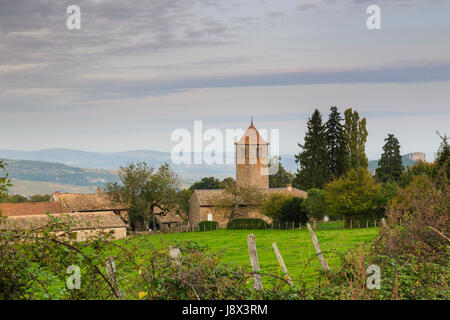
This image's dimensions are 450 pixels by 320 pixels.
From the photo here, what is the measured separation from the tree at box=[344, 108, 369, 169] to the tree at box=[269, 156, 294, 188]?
32001 mm

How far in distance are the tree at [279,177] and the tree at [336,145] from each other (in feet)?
95.2

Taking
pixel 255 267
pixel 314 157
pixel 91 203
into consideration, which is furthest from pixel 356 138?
pixel 255 267

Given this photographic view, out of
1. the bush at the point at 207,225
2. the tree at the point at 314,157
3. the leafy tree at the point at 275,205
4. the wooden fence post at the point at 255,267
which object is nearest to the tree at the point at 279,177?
the tree at the point at 314,157

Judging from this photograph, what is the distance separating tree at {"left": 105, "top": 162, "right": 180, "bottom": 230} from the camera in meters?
55.6

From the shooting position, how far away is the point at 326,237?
101 feet

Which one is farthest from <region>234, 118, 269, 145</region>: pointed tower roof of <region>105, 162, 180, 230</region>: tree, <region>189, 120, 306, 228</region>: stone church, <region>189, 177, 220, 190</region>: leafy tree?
<region>189, 177, 220, 190</region>: leafy tree

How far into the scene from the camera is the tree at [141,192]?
5556 cm

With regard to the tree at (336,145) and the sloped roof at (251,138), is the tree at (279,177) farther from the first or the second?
the tree at (336,145)

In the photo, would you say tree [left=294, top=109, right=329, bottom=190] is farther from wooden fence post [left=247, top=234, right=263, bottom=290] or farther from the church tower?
wooden fence post [left=247, top=234, right=263, bottom=290]

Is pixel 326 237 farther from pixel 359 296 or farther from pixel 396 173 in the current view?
pixel 396 173

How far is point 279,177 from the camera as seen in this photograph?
3551 inches

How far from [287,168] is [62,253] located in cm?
8966

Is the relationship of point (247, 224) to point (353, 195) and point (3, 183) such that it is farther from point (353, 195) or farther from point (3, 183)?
point (3, 183)
